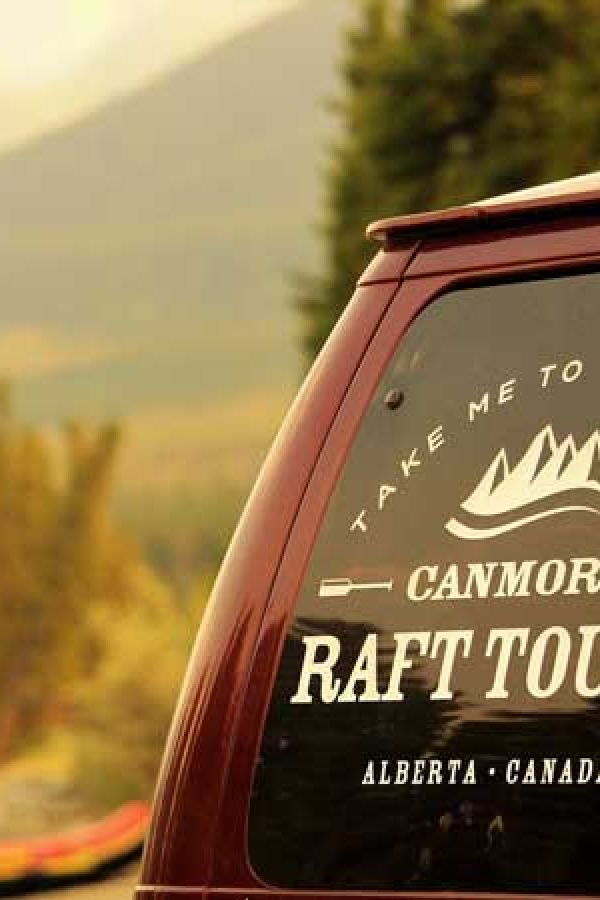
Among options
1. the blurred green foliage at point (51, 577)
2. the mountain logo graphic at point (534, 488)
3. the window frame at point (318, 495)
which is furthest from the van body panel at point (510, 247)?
the blurred green foliage at point (51, 577)

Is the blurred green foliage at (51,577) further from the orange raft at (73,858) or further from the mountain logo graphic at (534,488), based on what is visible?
the mountain logo graphic at (534,488)

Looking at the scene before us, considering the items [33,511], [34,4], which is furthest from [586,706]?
[34,4]

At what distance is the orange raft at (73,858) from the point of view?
1994 cm

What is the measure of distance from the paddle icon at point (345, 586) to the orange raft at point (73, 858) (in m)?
15.5

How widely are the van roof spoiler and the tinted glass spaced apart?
96 mm

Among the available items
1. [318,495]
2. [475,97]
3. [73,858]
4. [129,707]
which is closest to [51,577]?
[129,707]

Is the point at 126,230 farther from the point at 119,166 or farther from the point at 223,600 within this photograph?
the point at 223,600

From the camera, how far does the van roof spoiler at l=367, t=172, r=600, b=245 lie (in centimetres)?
412

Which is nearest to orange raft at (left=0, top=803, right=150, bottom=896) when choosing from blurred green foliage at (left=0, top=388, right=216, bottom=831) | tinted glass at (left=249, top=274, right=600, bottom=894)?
tinted glass at (left=249, top=274, right=600, bottom=894)

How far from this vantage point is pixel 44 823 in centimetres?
3628

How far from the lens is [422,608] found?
402 cm

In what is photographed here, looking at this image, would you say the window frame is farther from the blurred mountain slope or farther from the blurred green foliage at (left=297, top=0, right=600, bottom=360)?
the blurred mountain slope

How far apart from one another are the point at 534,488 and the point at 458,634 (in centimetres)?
20

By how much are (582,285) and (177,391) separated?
388 ft
